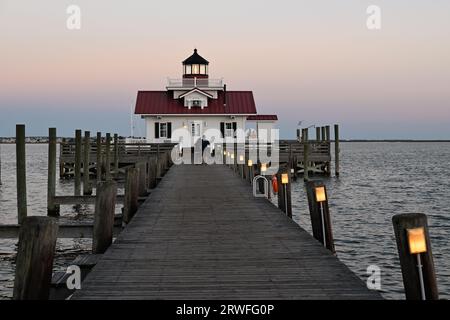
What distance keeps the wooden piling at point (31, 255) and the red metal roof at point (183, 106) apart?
144 feet

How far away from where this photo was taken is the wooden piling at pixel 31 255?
5.89 m

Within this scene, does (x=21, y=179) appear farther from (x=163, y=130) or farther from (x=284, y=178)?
(x=163, y=130)

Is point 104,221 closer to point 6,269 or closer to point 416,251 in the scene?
point 416,251

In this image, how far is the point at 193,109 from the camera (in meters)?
50.4

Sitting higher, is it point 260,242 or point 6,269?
point 260,242

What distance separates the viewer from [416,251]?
5.95 m

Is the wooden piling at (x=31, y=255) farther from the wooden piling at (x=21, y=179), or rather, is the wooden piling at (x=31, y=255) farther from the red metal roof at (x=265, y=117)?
the red metal roof at (x=265, y=117)

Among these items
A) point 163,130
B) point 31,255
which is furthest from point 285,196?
point 163,130

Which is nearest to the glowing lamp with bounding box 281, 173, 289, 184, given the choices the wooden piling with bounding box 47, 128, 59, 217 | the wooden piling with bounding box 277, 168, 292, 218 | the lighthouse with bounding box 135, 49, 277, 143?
the wooden piling with bounding box 277, 168, 292, 218

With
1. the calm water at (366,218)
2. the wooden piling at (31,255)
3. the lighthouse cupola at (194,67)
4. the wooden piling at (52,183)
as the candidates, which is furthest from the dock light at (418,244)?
the lighthouse cupola at (194,67)

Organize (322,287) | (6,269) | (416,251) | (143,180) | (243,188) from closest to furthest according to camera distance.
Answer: (416,251)
(322,287)
(6,269)
(143,180)
(243,188)

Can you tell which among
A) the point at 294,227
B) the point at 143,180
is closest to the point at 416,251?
the point at 294,227
